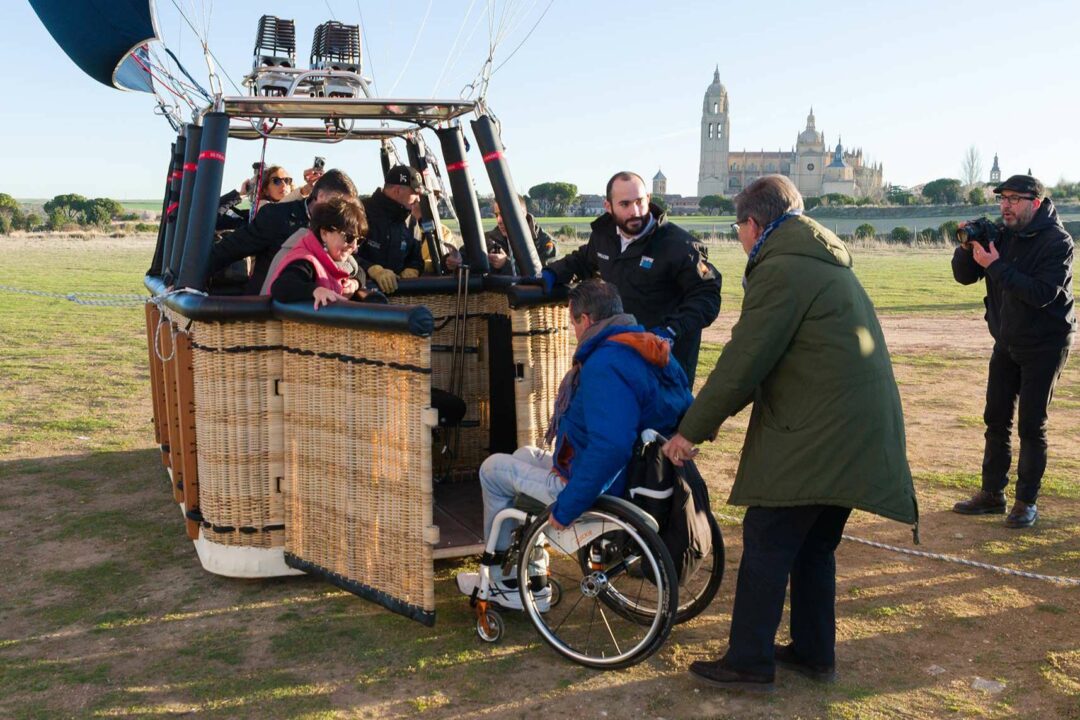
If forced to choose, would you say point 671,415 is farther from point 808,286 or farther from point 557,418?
point 808,286

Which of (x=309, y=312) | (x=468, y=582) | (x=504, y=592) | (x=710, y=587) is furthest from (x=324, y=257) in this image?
(x=710, y=587)

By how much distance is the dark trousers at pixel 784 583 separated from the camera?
3443 millimetres

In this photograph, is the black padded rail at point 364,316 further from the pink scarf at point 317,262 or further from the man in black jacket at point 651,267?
the man in black jacket at point 651,267

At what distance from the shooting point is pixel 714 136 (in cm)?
18112

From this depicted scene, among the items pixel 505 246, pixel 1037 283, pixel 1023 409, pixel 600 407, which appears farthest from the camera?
pixel 505 246

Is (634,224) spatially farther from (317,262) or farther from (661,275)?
(317,262)

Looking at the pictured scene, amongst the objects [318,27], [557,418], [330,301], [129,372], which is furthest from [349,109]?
[129,372]

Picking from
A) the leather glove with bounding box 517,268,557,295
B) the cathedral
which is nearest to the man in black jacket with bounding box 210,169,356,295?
the leather glove with bounding box 517,268,557,295

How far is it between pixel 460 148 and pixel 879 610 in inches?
118

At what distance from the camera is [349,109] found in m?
5.26

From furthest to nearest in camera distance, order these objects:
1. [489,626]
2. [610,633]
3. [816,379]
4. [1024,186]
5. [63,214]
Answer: [63,214] < [1024,186] < [489,626] < [610,633] < [816,379]

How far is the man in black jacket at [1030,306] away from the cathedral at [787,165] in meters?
141

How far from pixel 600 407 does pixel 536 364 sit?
3.95ft

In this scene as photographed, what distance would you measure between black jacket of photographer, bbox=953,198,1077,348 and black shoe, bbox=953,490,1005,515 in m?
0.78
